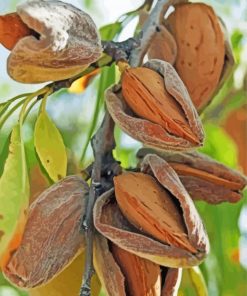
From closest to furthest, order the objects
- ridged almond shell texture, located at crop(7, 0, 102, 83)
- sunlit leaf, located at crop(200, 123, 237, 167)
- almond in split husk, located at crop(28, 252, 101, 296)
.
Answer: ridged almond shell texture, located at crop(7, 0, 102, 83)
almond in split husk, located at crop(28, 252, 101, 296)
sunlit leaf, located at crop(200, 123, 237, 167)

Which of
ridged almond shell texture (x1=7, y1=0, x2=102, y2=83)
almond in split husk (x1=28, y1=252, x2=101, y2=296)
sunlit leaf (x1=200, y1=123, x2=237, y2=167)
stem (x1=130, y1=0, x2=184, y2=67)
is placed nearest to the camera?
ridged almond shell texture (x1=7, y1=0, x2=102, y2=83)

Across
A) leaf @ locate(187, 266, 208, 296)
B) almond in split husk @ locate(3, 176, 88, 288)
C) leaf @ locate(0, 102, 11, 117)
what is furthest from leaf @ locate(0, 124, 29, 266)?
leaf @ locate(187, 266, 208, 296)

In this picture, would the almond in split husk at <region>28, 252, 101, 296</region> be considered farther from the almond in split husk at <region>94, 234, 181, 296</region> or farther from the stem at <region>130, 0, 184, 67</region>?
the stem at <region>130, 0, 184, 67</region>

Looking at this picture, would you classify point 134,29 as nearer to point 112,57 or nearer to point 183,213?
point 112,57

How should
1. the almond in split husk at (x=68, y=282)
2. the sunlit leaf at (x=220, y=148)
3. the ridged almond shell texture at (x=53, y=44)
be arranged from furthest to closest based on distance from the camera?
the sunlit leaf at (x=220, y=148)
the almond in split husk at (x=68, y=282)
the ridged almond shell texture at (x=53, y=44)

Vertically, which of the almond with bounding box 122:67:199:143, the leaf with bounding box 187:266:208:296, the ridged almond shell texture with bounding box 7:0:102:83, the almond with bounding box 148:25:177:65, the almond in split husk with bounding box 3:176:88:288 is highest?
the ridged almond shell texture with bounding box 7:0:102:83

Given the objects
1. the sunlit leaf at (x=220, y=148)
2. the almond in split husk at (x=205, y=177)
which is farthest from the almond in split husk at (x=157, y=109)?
the sunlit leaf at (x=220, y=148)

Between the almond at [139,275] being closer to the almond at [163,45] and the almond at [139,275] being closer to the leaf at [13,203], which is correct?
the leaf at [13,203]
